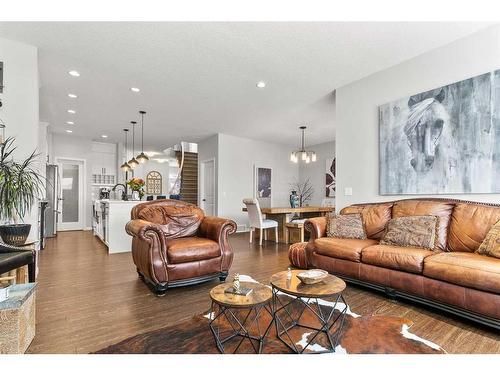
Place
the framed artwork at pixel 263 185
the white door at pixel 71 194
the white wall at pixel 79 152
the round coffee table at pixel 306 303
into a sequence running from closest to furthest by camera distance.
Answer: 1. the round coffee table at pixel 306 303
2. the white wall at pixel 79 152
3. the white door at pixel 71 194
4. the framed artwork at pixel 263 185

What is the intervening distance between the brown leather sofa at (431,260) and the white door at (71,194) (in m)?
7.13

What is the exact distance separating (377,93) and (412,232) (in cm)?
203

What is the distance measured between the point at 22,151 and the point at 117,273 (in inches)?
70.7

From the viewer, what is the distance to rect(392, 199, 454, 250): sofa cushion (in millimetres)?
2711

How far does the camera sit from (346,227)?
330 centimetres

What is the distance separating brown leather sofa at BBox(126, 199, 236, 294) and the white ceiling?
6.12ft

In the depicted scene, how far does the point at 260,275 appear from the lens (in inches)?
132

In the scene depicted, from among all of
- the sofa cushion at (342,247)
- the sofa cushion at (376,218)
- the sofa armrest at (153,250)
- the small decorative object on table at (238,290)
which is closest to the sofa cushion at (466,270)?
the sofa cushion at (342,247)

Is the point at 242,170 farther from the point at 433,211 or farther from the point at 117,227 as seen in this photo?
the point at 433,211

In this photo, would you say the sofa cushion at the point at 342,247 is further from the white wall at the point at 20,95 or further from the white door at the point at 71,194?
the white door at the point at 71,194

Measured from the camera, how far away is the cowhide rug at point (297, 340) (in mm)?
1672
